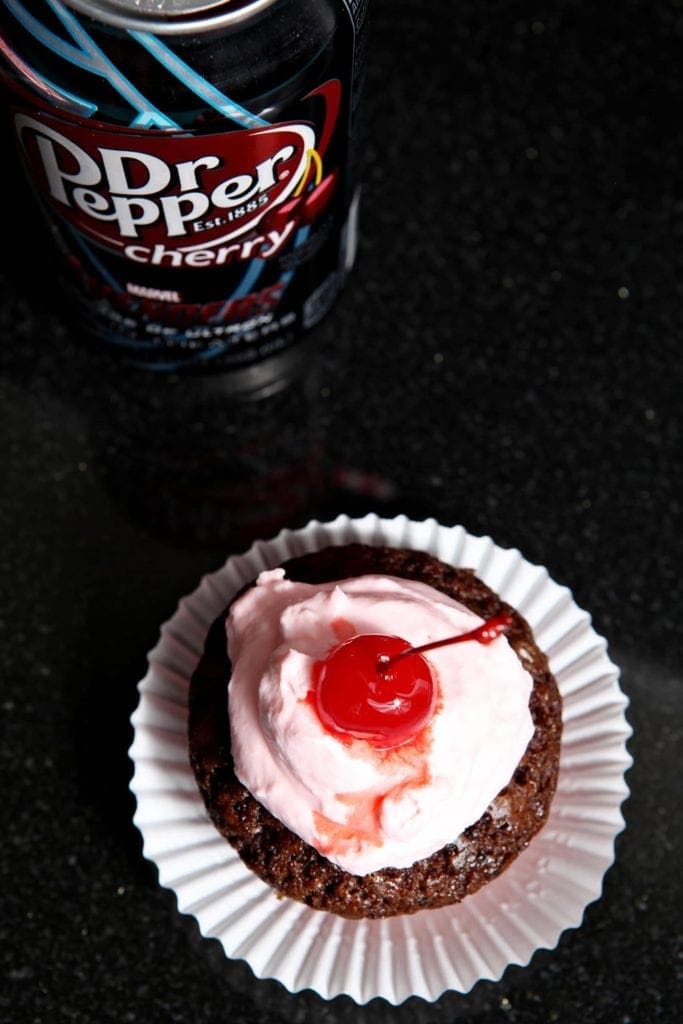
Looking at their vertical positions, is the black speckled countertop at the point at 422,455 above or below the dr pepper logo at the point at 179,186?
below

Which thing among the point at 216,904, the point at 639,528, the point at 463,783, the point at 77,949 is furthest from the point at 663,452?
the point at 77,949

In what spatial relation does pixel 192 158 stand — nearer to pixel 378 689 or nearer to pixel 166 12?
pixel 166 12

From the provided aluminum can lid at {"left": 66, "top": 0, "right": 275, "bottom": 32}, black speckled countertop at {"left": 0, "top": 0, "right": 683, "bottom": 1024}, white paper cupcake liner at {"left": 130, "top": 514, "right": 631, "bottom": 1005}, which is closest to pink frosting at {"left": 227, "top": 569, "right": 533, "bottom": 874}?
white paper cupcake liner at {"left": 130, "top": 514, "right": 631, "bottom": 1005}

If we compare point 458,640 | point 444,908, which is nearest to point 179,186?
point 458,640

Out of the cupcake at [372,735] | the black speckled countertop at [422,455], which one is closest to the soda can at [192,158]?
the black speckled countertop at [422,455]

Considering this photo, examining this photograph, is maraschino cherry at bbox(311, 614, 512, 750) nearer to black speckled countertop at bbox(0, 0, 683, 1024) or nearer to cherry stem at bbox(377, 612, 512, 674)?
cherry stem at bbox(377, 612, 512, 674)

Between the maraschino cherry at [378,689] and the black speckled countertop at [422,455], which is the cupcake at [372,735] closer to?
the maraschino cherry at [378,689]

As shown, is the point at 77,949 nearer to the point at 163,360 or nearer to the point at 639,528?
the point at 163,360

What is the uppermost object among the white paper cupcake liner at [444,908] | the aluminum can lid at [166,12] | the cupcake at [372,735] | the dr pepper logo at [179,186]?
the aluminum can lid at [166,12]

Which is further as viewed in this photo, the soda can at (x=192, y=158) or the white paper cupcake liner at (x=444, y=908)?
the white paper cupcake liner at (x=444, y=908)
